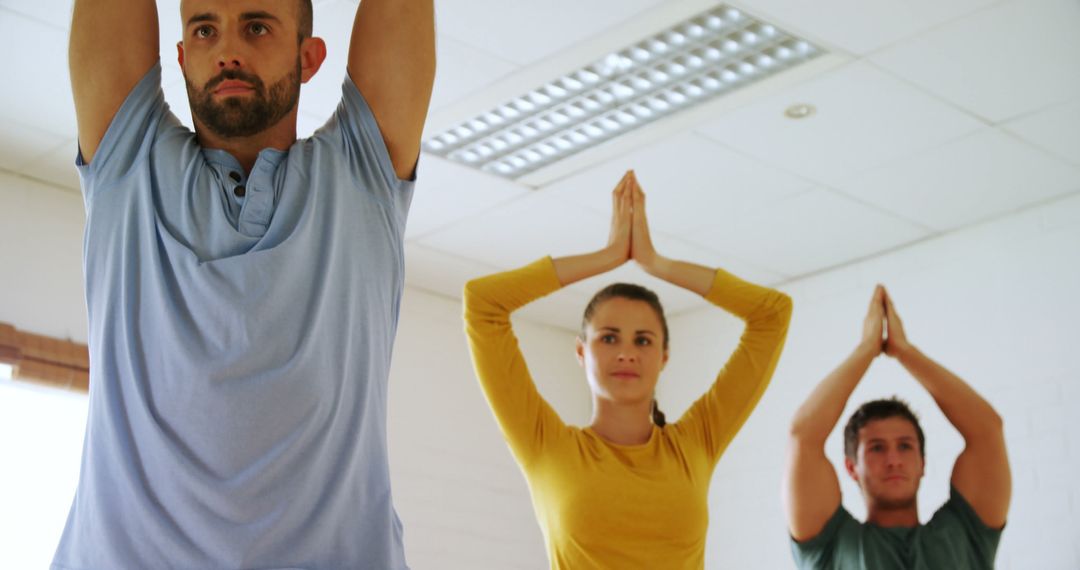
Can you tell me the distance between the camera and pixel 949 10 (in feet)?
11.0

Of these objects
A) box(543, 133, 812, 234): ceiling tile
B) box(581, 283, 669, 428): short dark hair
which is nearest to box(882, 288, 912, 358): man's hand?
box(581, 283, 669, 428): short dark hair

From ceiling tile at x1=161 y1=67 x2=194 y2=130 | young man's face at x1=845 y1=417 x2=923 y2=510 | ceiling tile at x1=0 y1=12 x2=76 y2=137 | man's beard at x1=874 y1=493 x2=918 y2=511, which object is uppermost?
ceiling tile at x1=0 y1=12 x2=76 y2=137

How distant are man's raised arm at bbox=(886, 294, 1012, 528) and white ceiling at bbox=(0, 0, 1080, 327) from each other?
1035 mm

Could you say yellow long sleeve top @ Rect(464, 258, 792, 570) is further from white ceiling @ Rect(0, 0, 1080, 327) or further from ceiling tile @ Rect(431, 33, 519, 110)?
ceiling tile @ Rect(431, 33, 519, 110)

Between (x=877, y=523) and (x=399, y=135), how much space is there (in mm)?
1664

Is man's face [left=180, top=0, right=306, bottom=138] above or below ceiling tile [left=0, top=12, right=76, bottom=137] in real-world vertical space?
below

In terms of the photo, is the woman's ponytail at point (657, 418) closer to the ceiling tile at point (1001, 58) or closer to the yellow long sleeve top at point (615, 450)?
the yellow long sleeve top at point (615, 450)

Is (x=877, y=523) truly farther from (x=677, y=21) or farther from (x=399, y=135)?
(x=399, y=135)

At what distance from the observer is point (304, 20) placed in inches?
59.7

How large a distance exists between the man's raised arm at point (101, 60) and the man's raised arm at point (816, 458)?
1753 millimetres

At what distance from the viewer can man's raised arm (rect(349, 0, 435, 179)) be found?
152 cm

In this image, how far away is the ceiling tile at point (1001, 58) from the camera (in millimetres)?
3400

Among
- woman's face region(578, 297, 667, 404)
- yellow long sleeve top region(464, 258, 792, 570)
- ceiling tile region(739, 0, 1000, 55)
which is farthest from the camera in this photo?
ceiling tile region(739, 0, 1000, 55)

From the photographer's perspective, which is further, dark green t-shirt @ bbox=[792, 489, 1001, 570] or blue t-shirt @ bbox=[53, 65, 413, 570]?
dark green t-shirt @ bbox=[792, 489, 1001, 570]
